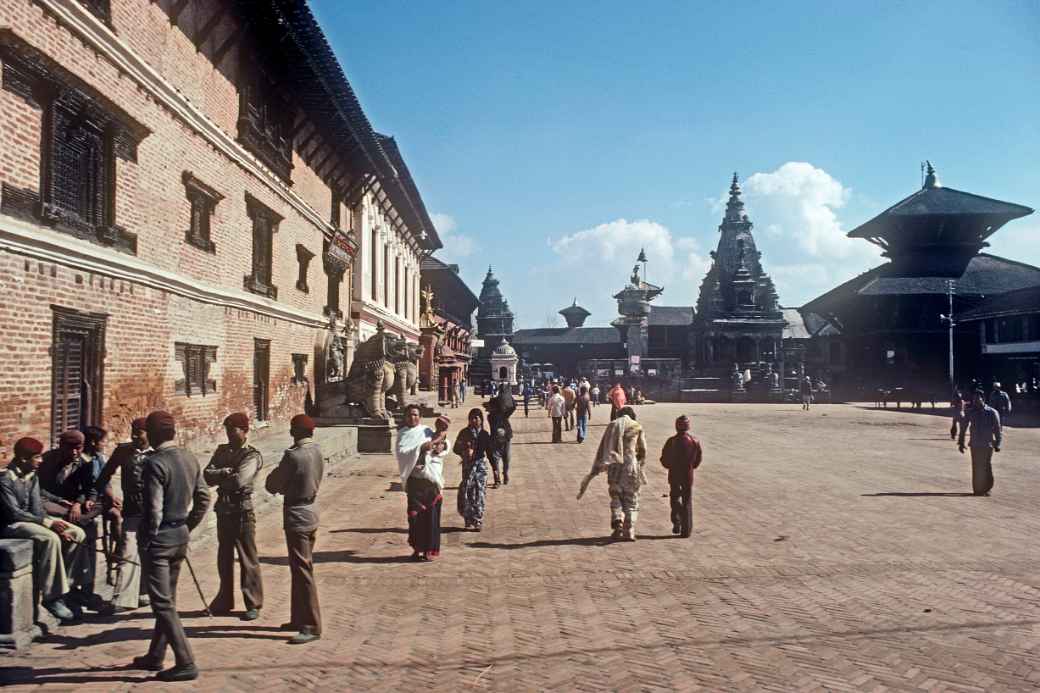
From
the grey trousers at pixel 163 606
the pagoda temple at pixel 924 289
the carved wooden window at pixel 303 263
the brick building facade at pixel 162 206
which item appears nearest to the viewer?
the grey trousers at pixel 163 606

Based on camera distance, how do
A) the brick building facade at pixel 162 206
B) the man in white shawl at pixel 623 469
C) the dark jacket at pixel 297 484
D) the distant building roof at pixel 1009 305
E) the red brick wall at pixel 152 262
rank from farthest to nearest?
the distant building roof at pixel 1009 305 < the man in white shawl at pixel 623 469 < the brick building facade at pixel 162 206 < the red brick wall at pixel 152 262 < the dark jacket at pixel 297 484

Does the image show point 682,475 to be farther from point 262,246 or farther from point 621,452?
point 262,246

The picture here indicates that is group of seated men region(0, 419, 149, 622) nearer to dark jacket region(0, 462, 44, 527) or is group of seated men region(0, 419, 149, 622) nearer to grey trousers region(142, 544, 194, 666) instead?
dark jacket region(0, 462, 44, 527)

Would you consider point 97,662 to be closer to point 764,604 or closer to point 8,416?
point 8,416

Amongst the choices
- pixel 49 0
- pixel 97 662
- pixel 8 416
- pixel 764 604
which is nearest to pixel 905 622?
pixel 764 604

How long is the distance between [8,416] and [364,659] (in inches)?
194

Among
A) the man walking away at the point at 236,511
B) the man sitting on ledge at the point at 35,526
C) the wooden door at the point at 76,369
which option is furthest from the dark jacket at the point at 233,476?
the wooden door at the point at 76,369

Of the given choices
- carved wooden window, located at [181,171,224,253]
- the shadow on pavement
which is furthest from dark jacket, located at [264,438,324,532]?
the shadow on pavement

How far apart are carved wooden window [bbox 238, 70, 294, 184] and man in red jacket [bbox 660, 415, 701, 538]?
1051cm

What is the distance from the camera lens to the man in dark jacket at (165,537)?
465cm

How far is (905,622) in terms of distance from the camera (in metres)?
5.82

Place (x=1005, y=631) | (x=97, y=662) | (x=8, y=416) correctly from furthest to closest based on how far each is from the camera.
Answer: (x=8, y=416) → (x=1005, y=631) → (x=97, y=662)

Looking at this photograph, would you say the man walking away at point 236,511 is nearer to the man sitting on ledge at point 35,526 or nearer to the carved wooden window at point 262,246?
the man sitting on ledge at point 35,526

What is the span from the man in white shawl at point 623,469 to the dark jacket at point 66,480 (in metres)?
5.16
